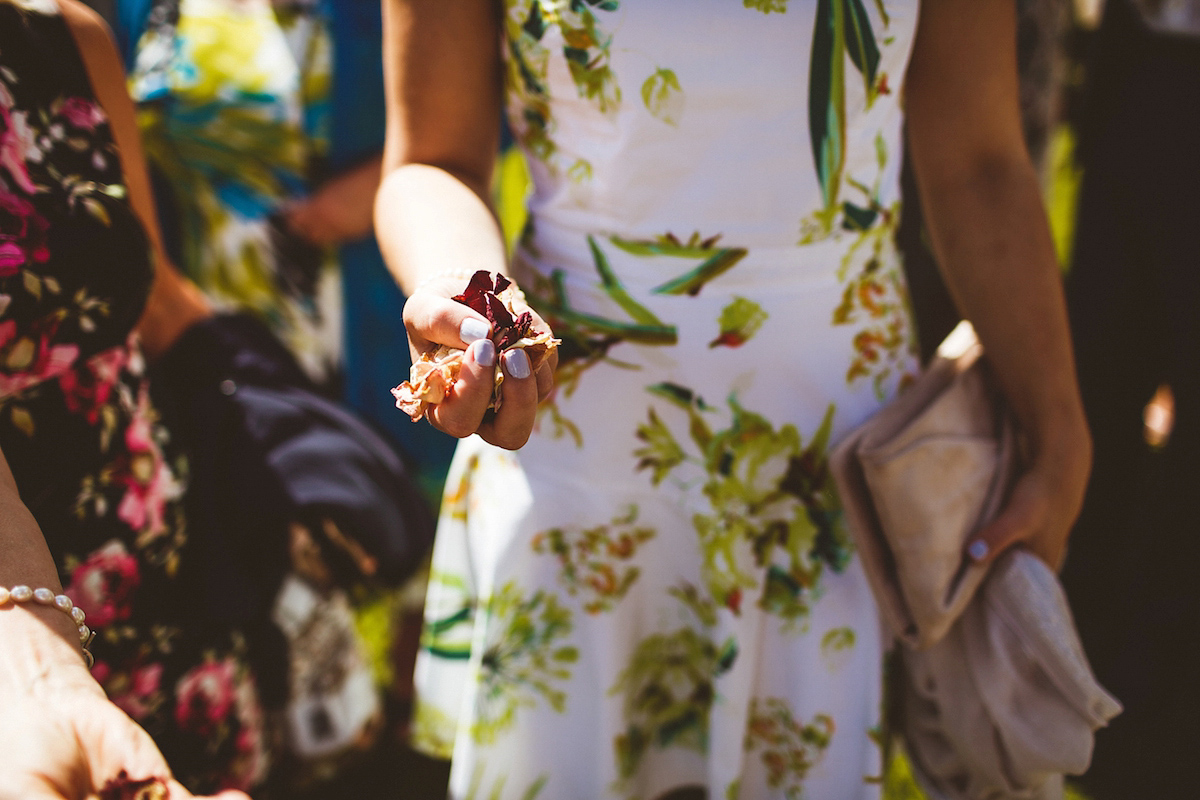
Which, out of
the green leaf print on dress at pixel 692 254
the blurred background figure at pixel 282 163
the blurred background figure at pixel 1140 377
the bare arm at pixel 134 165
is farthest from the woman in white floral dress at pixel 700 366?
the blurred background figure at pixel 1140 377

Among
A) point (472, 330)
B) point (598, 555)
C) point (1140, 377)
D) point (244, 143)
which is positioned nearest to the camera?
point (472, 330)

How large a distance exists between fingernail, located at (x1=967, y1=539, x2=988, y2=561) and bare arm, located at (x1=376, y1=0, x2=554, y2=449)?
0.70m

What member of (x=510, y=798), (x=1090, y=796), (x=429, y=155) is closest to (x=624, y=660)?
(x=510, y=798)

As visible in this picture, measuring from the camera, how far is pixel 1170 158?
2.05 m

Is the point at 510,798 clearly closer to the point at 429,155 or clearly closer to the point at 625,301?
the point at 625,301

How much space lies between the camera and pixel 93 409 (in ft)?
3.38

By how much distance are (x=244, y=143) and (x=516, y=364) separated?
1.61 metres

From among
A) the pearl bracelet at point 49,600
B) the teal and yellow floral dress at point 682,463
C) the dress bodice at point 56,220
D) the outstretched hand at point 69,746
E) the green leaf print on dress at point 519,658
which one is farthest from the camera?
the green leaf print on dress at point 519,658

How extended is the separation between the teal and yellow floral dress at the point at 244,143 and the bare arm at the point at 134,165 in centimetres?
67

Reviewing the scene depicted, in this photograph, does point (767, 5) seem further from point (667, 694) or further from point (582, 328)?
point (667, 694)

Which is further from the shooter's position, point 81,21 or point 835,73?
point 81,21

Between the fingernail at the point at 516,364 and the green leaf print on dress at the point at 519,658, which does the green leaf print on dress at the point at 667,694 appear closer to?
the green leaf print on dress at the point at 519,658

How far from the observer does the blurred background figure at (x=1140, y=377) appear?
80.4 inches

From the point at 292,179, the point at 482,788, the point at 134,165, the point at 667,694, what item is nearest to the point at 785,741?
the point at 667,694
